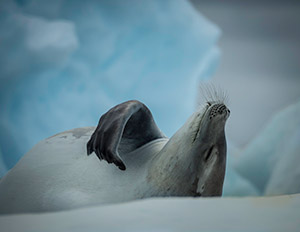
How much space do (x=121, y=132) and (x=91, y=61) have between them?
2471 mm

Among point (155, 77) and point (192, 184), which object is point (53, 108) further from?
point (192, 184)

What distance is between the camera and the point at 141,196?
1024 mm

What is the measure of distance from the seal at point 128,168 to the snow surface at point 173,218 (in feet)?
1.27

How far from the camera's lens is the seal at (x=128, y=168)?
102 cm

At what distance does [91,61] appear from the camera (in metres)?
3.39

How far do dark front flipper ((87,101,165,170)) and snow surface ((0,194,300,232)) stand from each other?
38 centimetres

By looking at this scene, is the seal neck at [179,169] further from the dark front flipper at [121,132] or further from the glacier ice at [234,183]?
the glacier ice at [234,183]

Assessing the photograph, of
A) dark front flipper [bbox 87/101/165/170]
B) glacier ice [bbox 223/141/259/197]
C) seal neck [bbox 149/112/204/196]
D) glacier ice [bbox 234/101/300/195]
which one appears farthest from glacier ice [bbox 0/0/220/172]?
seal neck [bbox 149/112/204/196]

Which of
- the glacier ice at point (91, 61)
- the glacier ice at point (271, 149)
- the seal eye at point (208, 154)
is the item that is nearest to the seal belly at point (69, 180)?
the seal eye at point (208, 154)

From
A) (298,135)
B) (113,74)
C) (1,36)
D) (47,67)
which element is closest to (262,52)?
(298,135)

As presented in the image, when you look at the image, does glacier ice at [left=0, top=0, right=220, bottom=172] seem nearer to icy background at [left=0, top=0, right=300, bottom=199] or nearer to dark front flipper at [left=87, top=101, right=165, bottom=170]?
icy background at [left=0, top=0, right=300, bottom=199]

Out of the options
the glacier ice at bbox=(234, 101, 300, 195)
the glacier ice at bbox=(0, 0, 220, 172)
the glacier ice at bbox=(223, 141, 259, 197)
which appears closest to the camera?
the glacier ice at bbox=(0, 0, 220, 172)

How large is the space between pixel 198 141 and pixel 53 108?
87.9 inches

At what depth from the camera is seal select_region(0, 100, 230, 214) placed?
1.02 m
